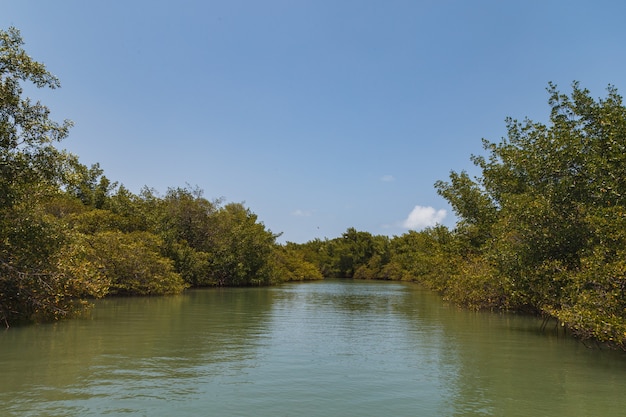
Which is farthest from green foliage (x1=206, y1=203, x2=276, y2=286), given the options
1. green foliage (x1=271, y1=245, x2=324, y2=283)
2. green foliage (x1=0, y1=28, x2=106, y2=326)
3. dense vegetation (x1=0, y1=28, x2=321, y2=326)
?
green foliage (x1=0, y1=28, x2=106, y2=326)

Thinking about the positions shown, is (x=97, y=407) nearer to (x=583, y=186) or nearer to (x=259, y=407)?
(x=259, y=407)

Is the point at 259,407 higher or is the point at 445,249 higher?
the point at 445,249

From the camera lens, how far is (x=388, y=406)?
898cm

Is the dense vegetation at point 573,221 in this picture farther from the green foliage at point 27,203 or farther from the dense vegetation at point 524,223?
the green foliage at point 27,203

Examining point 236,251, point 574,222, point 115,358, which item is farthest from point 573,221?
point 236,251

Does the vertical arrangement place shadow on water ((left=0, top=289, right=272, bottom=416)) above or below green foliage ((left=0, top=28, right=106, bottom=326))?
below

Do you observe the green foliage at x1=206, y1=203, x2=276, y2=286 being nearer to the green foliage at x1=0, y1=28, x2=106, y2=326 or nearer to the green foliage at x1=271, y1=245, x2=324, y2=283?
the green foliage at x1=271, y1=245, x2=324, y2=283

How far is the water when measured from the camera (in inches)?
348

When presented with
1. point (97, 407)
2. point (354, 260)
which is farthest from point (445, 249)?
point (354, 260)

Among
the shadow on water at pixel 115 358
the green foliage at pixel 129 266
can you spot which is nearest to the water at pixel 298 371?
the shadow on water at pixel 115 358

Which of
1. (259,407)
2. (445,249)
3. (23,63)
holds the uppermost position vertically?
(23,63)

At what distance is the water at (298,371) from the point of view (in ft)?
29.0

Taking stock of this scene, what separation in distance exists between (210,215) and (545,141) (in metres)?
41.1

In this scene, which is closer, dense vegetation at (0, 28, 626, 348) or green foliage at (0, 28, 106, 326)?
dense vegetation at (0, 28, 626, 348)
